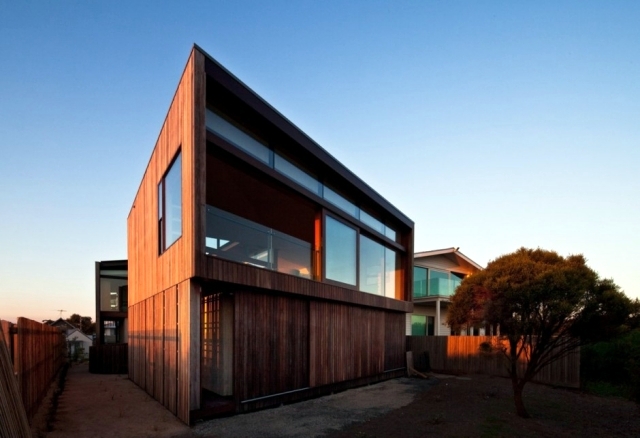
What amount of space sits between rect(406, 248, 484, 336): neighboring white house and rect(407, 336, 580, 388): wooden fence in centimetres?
367

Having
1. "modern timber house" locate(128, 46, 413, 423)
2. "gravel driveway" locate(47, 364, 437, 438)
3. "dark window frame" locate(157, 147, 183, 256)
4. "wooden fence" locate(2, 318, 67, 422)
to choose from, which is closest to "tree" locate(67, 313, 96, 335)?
"modern timber house" locate(128, 46, 413, 423)

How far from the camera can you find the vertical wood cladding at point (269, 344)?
8.62 m

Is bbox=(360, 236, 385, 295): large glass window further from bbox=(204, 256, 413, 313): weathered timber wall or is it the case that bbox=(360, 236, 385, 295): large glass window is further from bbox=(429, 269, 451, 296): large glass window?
bbox=(429, 269, 451, 296): large glass window

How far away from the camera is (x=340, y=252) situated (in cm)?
1255

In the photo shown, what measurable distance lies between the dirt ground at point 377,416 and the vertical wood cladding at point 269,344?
565 mm

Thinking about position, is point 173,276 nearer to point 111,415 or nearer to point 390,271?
point 111,415

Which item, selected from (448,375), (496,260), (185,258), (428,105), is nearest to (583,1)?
(428,105)

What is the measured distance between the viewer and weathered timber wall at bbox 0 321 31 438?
312 centimetres

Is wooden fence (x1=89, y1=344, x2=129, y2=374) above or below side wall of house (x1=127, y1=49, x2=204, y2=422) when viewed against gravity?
below

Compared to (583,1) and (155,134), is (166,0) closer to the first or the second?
(155,134)

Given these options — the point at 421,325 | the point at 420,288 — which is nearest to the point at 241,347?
the point at 420,288

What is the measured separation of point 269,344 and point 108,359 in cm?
1072

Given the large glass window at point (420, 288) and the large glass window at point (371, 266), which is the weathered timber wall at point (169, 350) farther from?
the large glass window at point (420, 288)

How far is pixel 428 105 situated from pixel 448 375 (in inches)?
426
